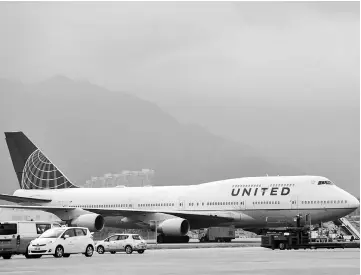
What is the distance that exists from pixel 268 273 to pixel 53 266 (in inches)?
404

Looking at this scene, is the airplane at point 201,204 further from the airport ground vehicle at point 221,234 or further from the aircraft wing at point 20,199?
the airport ground vehicle at point 221,234

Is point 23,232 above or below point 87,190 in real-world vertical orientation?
below

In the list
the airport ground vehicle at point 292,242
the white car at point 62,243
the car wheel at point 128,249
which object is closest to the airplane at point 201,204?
the airport ground vehicle at point 292,242

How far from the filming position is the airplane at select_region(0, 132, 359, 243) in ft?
225

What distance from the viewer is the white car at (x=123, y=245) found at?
Answer: 5247 centimetres

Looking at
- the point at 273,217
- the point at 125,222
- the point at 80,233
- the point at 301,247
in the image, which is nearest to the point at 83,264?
the point at 80,233

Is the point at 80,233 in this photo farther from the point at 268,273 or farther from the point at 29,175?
the point at 29,175

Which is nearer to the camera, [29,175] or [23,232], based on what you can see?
[23,232]

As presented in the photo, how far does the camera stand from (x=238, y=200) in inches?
2793

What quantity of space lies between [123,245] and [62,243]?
769 centimetres

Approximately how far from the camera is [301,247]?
54844 millimetres

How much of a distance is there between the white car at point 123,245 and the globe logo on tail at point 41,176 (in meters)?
32.5

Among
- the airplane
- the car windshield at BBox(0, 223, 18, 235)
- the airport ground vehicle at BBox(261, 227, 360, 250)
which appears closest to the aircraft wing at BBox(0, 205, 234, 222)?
the airplane

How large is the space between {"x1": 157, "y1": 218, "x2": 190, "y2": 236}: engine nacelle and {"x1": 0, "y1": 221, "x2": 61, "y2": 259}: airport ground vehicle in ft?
69.9
